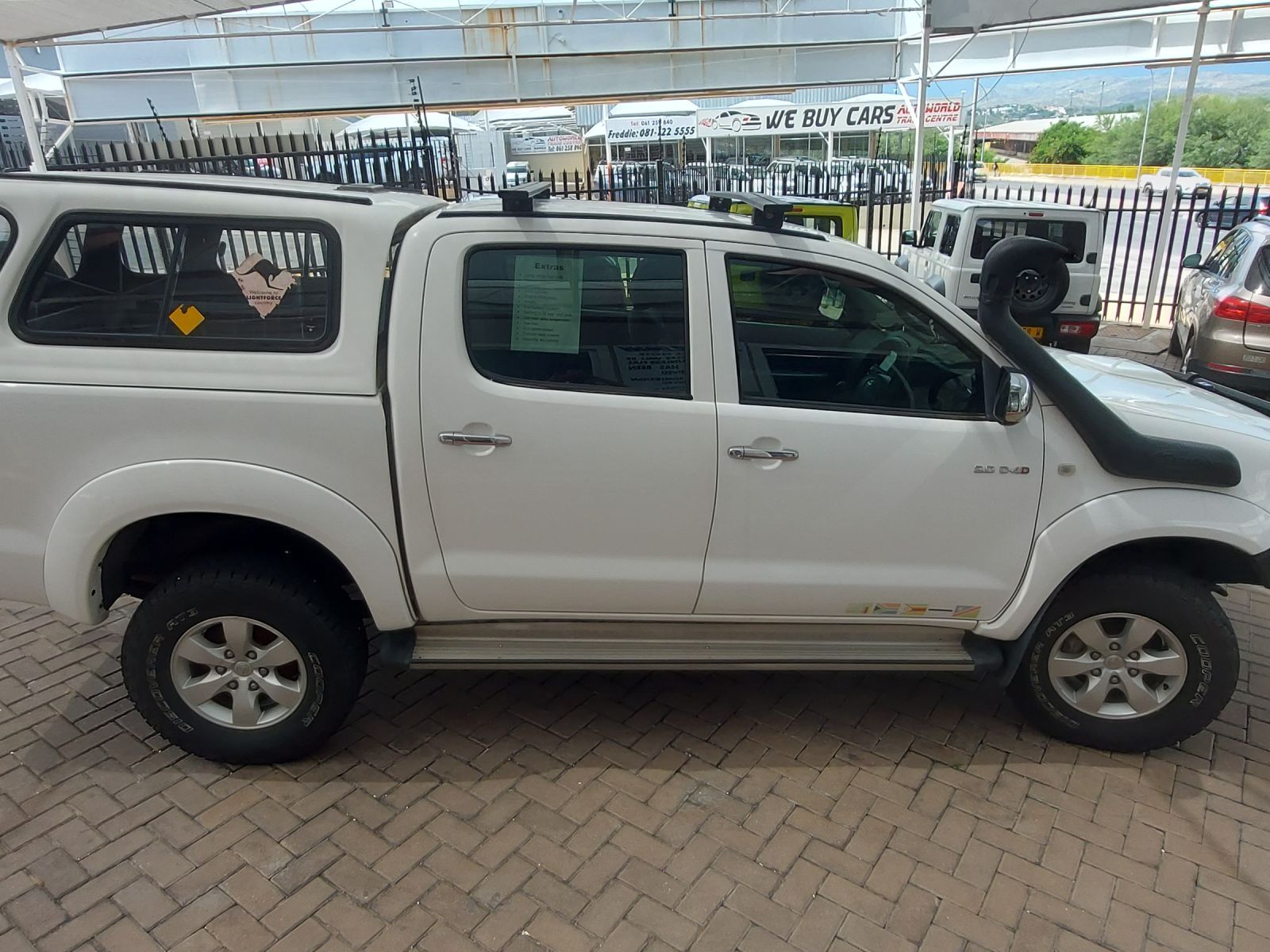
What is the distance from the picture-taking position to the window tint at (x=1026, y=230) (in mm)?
8500

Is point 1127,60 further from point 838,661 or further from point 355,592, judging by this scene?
point 355,592

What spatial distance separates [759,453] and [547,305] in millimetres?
861

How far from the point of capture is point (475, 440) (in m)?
2.74

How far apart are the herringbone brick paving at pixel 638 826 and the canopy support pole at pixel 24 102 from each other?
8185mm

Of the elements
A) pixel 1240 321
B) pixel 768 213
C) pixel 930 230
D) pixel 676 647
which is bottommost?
pixel 676 647

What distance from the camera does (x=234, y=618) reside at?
2.89 meters

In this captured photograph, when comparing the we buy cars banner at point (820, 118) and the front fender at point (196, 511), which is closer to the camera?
the front fender at point (196, 511)

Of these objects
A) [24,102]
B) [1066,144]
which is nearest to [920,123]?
[24,102]

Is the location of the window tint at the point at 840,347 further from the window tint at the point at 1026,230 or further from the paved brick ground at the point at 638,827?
the window tint at the point at 1026,230

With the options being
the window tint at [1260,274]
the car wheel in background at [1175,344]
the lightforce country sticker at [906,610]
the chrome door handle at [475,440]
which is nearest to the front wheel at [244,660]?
Result: the chrome door handle at [475,440]

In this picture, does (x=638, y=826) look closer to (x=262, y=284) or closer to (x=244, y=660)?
(x=244, y=660)

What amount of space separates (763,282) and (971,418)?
851 mm

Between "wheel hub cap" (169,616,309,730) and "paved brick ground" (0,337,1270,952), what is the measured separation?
9.8 inches

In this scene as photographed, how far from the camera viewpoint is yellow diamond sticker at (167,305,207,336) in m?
2.73
